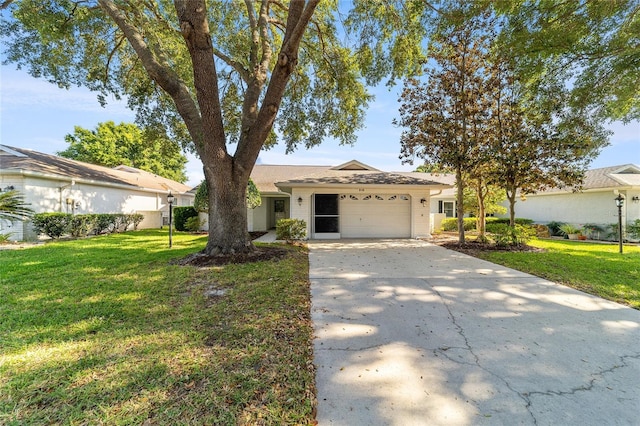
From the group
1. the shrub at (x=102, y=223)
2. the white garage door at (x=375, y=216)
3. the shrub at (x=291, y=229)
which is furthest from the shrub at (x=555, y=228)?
the shrub at (x=102, y=223)

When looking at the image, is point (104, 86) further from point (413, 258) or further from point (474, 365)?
point (474, 365)

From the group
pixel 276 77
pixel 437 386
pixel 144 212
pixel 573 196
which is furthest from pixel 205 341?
pixel 573 196

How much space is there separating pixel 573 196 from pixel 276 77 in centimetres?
1873

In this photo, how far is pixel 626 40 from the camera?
6512 mm

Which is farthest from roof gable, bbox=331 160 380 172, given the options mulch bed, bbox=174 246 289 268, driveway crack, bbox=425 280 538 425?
driveway crack, bbox=425 280 538 425

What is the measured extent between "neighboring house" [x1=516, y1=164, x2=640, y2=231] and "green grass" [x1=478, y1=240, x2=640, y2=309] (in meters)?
6.03

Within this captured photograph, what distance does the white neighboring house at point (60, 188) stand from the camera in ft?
35.4

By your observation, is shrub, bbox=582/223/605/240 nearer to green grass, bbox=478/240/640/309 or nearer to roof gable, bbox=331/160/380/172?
green grass, bbox=478/240/640/309

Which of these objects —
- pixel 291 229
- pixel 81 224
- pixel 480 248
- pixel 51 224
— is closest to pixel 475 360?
pixel 480 248

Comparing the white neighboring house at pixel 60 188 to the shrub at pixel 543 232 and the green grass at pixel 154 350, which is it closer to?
the green grass at pixel 154 350

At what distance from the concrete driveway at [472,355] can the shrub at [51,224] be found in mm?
12624

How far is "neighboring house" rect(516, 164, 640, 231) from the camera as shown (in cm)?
1335

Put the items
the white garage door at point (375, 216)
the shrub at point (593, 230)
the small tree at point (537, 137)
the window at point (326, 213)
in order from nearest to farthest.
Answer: the small tree at point (537, 137) → the window at point (326, 213) → the white garage door at point (375, 216) → the shrub at point (593, 230)

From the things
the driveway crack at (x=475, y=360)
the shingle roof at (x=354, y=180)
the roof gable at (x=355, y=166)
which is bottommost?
the driveway crack at (x=475, y=360)
